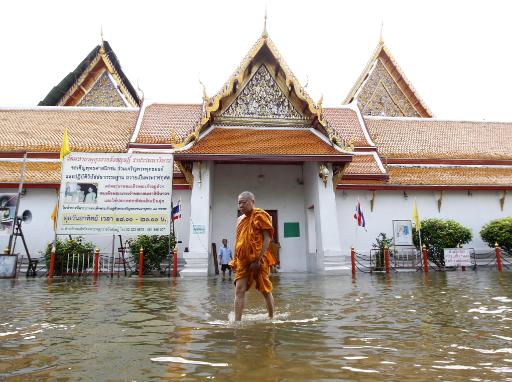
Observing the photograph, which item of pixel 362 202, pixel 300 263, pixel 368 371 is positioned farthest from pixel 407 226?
pixel 368 371

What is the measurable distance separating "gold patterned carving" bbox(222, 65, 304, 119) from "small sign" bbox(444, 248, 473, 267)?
5985 millimetres

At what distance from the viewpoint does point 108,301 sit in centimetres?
643

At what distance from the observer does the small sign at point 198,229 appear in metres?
12.4

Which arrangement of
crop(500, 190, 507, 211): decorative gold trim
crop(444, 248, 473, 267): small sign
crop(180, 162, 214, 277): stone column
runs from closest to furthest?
1. crop(180, 162, 214, 277): stone column
2. crop(444, 248, 473, 267): small sign
3. crop(500, 190, 507, 211): decorative gold trim

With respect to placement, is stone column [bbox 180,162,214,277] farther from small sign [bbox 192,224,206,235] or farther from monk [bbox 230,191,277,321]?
monk [bbox 230,191,277,321]

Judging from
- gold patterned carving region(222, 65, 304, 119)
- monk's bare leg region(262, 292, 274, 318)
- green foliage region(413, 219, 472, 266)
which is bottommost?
monk's bare leg region(262, 292, 274, 318)

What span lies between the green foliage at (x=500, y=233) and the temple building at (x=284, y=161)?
26.1 inches

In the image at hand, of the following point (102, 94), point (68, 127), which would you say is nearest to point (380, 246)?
point (68, 127)

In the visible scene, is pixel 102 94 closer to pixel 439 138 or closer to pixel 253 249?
pixel 439 138

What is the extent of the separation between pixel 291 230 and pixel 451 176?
640cm

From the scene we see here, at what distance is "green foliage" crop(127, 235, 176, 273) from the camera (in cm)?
1280

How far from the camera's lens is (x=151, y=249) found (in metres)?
12.8

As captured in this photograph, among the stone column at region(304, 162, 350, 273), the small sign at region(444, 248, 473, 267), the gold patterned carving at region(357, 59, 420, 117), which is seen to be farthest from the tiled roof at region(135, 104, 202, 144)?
the small sign at region(444, 248, 473, 267)

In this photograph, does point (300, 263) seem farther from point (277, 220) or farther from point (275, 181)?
point (275, 181)
